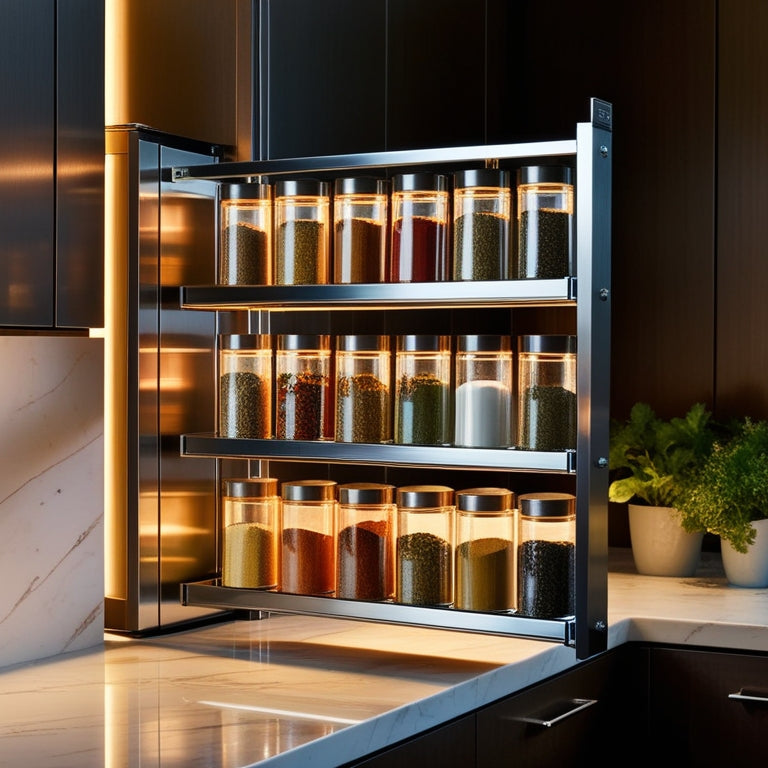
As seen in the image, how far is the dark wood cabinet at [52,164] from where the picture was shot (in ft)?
5.31

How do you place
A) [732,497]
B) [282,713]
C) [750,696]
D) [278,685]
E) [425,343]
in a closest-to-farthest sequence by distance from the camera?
[282,713] → [278,685] → [425,343] → [750,696] → [732,497]

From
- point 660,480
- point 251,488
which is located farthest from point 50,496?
point 660,480

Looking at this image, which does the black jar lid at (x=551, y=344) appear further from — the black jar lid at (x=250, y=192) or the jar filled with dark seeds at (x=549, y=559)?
the black jar lid at (x=250, y=192)

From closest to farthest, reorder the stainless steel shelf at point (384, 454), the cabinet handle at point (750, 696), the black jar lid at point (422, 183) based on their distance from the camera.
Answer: the stainless steel shelf at point (384, 454) → the black jar lid at point (422, 183) → the cabinet handle at point (750, 696)

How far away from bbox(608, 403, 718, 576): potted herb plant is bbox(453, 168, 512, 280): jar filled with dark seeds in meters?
0.89

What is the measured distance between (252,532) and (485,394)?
40 centimetres

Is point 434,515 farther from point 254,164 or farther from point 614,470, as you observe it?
point 614,470

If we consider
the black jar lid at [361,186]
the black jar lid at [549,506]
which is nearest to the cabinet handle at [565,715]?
the black jar lid at [549,506]

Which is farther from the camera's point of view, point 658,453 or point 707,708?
point 658,453

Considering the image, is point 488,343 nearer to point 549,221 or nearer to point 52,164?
point 549,221

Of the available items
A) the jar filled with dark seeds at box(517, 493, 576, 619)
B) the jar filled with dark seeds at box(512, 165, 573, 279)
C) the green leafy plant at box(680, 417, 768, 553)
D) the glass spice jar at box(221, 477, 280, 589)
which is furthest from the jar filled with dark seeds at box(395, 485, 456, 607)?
the green leafy plant at box(680, 417, 768, 553)

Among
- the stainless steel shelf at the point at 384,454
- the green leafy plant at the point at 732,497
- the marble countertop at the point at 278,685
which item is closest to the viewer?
the marble countertop at the point at 278,685

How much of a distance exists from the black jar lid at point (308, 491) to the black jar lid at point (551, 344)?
36 cm

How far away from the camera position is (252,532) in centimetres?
181
